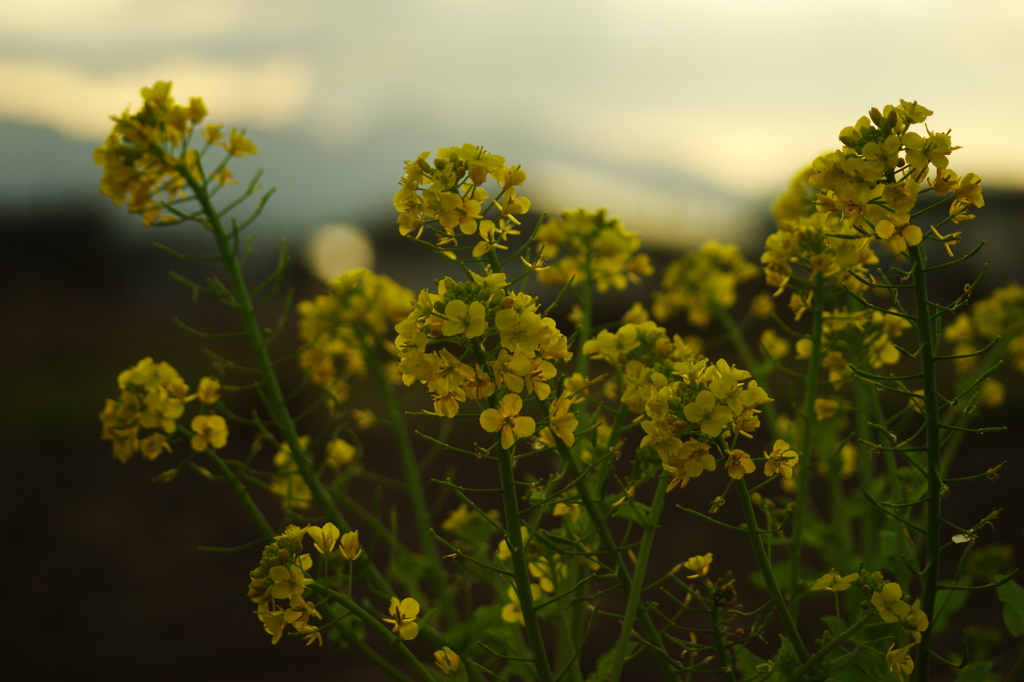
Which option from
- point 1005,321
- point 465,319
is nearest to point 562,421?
point 465,319

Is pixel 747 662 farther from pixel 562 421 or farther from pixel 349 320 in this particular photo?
pixel 349 320

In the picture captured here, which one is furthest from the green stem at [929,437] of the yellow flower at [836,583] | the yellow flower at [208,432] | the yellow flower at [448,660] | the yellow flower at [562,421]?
the yellow flower at [208,432]

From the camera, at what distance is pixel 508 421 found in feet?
3.14

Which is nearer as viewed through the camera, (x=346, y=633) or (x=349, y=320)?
(x=346, y=633)

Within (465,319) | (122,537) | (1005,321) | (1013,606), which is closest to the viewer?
(465,319)

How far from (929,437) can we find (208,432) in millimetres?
1234

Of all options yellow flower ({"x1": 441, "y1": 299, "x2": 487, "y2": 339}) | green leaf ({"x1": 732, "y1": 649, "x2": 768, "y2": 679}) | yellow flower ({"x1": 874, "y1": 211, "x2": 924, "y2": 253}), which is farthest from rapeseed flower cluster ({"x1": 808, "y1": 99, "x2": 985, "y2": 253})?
green leaf ({"x1": 732, "y1": 649, "x2": 768, "y2": 679})

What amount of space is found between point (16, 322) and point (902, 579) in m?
9.28

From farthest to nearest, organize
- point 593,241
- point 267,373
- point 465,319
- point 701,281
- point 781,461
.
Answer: point 701,281 → point 593,241 → point 267,373 → point 781,461 → point 465,319

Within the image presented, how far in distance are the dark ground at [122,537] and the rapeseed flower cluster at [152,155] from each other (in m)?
1.57

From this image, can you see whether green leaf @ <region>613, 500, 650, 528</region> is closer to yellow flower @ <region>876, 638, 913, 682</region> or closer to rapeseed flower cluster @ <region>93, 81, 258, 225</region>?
yellow flower @ <region>876, 638, 913, 682</region>

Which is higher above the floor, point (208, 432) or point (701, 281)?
point (701, 281)

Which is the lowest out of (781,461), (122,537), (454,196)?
(122,537)

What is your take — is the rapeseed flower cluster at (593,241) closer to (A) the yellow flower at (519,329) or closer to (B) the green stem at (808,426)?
(B) the green stem at (808,426)
